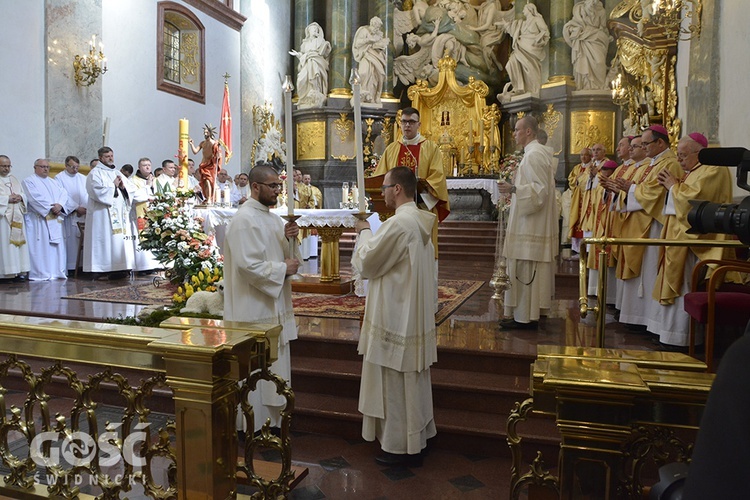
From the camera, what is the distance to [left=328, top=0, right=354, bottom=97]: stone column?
16047 millimetres

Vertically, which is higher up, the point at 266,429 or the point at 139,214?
the point at 139,214

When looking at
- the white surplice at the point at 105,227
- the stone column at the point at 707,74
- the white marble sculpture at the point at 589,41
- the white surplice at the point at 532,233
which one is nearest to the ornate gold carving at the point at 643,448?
the white surplice at the point at 532,233

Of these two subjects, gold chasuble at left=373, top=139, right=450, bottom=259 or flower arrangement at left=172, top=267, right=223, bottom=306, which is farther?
flower arrangement at left=172, top=267, right=223, bottom=306

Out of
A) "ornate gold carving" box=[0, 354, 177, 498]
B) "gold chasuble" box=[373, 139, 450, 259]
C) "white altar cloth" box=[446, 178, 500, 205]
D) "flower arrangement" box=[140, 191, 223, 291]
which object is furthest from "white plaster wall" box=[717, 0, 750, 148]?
"white altar cloth" box=[446, 178, 500, 205]

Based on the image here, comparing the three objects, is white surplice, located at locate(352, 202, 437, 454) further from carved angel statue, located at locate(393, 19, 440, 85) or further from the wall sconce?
carved angel statue, located at locate(393, 19, 440, 85)

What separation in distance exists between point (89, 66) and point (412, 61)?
359 inches

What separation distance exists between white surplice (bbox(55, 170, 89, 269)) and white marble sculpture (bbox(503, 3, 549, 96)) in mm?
10229

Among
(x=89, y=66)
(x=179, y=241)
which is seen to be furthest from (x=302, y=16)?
(x=179, y=241)

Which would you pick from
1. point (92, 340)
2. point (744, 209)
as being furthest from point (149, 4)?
point (744, 209)

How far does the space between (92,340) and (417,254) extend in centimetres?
193

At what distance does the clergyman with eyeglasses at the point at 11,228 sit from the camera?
28.3ft

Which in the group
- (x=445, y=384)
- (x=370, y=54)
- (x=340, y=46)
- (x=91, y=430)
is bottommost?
(x=445, y=384)

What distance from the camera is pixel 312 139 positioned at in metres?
16.2

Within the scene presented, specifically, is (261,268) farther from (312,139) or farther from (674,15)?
(312,139)
